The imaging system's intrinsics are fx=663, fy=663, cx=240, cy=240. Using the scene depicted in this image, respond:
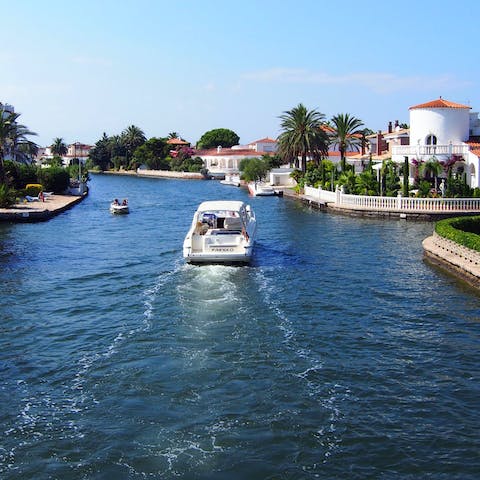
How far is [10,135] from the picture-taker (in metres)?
62.8

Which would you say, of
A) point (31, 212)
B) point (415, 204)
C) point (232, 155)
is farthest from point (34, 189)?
point (232, 155)

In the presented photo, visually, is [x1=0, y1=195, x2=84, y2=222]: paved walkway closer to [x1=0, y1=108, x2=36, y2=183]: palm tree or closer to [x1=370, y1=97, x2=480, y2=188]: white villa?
[x1=0, y1=108, x2=36, y2=183]: palm tree

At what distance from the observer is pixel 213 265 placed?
90.6 feet

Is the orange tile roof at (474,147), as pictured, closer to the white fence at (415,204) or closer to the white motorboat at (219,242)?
the white fence at (415,204)

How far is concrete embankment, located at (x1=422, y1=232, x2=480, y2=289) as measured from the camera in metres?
25.1

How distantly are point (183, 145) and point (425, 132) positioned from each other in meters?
134

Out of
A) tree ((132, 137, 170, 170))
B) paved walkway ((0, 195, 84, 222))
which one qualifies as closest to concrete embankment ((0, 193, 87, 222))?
paved walkway ((0, 195, 84, 222))

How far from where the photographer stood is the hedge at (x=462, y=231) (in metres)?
26.4

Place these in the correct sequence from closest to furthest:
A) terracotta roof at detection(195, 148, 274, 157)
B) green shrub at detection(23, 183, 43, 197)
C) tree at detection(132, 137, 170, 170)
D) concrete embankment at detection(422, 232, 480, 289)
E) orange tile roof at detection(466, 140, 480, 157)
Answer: concrete embankment at detection(422, 232, 480, 289), orange tile roof at detection(466, 140, 480, 157), green shrub at detection(23, 183, 43, 197), terracotta roof at detection(195, 148, 274, 157), tree at detection(132, 137, 170, 170)

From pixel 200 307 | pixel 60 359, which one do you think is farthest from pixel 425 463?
pixel 200 307

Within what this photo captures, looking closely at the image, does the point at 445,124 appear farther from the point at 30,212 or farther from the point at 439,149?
the point at 30,212

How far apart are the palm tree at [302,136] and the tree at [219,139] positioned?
112 m

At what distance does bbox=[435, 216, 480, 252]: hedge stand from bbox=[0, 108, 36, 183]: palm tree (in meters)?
41.2

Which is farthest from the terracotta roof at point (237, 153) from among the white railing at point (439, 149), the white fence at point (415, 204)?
the white fence at point (415, 204)
